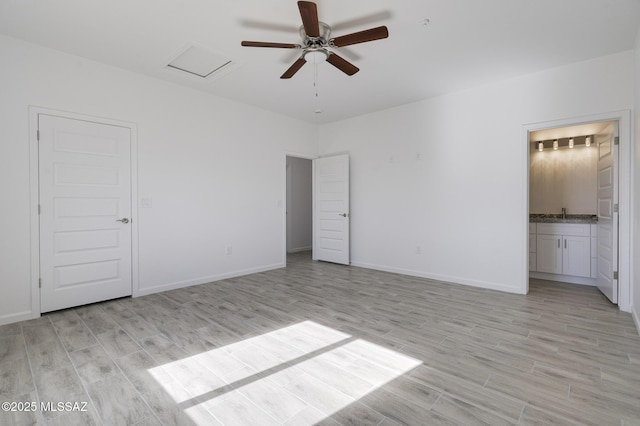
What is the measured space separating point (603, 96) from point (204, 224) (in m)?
5.25

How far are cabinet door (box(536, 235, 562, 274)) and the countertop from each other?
0.25 metres

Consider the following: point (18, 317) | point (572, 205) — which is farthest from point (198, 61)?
point (572, 205)

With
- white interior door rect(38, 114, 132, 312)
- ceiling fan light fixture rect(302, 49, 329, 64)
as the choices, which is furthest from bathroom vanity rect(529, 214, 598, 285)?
white interior door rect(38, 114, 132, 312)

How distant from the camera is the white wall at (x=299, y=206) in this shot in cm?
789

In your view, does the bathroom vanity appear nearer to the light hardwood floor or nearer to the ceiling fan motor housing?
the light hardwood floor

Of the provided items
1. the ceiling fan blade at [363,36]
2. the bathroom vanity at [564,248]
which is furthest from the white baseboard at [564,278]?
the ceiling fan blade at [363,36]

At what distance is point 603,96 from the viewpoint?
3.46 m

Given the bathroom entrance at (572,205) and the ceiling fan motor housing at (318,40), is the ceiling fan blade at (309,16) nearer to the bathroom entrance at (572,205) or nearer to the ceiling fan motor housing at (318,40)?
the ceiling fan motor housing at (318,40)

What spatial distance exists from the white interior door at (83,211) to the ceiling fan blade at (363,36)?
2.90 metres

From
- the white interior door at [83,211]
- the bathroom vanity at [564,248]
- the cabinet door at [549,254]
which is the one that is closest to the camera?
the white interior door at [83,211]

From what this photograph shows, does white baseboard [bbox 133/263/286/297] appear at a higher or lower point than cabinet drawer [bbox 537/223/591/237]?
lower

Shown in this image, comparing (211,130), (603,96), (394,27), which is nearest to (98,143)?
(211,130)

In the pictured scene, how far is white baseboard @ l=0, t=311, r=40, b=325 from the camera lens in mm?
3033

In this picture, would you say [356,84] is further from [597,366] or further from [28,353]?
[28,353]
